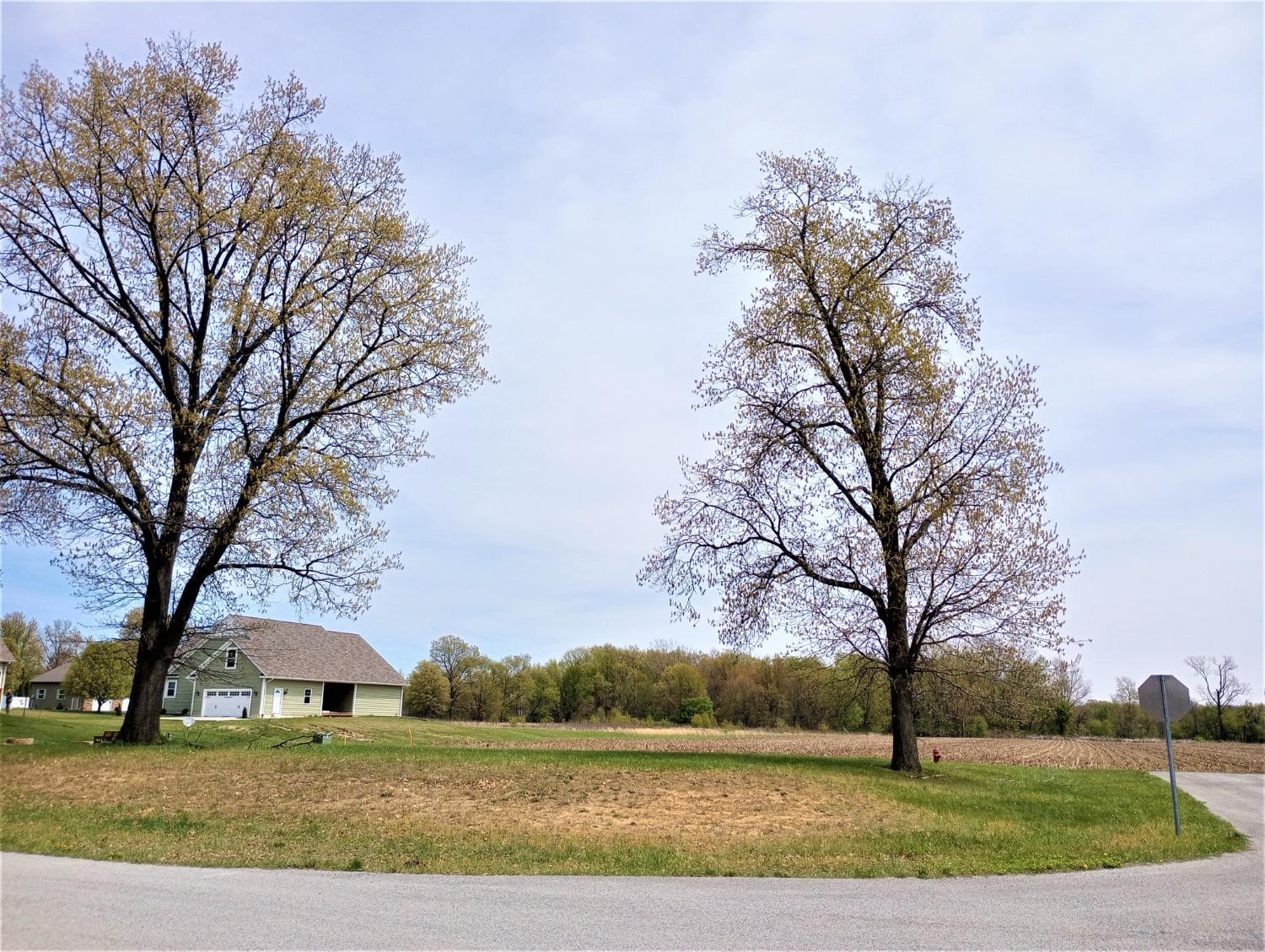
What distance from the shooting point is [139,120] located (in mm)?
20172

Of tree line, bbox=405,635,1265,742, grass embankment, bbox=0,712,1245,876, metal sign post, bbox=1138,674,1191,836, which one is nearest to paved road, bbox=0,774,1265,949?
grass embankment, bbox=0,712,1245,876

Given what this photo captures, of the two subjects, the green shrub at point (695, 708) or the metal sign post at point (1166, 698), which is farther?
the green shrub at point (695, 708)

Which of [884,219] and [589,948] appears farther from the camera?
[884,219]

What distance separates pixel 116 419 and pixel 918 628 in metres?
19.3

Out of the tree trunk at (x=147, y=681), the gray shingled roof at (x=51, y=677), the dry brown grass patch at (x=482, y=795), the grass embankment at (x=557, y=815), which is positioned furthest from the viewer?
Answer: the gray shingled roof at (x=51, y=677)

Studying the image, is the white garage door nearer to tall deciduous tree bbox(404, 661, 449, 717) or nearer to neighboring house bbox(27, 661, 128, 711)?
neighboring house bbox(27, 661, 128, 711)

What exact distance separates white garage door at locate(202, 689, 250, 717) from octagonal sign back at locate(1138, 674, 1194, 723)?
50365 mm

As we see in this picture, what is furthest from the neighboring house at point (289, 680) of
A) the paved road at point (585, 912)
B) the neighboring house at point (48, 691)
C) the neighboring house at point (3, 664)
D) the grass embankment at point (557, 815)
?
the paved road at point (585, 912)

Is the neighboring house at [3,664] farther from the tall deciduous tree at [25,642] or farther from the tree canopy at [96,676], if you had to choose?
the tall deciduous tree at [25,642]

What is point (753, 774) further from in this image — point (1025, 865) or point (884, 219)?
→ point (884, 219)

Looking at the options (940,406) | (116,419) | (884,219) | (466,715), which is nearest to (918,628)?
(940,406)

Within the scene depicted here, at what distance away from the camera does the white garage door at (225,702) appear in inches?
2056

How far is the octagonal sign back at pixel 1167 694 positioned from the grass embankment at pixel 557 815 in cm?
220

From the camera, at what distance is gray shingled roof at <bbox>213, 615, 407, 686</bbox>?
52.9 meters
